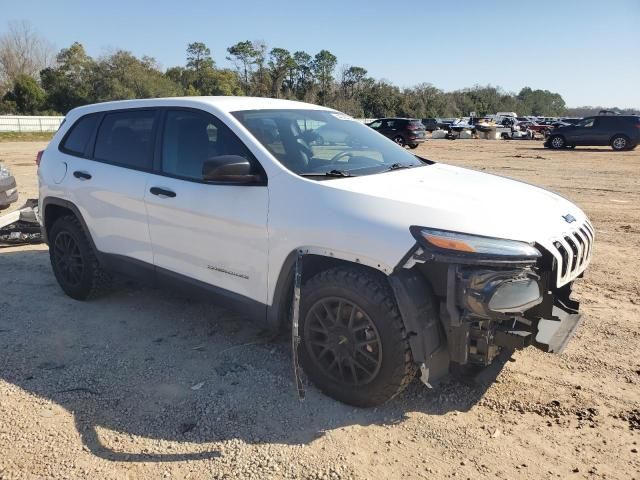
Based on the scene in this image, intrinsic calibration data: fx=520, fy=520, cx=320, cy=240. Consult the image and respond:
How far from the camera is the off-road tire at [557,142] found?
2628cm

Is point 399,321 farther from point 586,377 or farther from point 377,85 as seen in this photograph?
point 377,85

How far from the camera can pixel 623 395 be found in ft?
10.7

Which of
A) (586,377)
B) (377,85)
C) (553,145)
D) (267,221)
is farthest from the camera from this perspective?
(377,85)

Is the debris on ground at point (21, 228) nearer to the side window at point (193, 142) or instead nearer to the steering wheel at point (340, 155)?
the side window at point (193, 142)

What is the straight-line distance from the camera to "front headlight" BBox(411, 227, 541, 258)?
262 centimetres

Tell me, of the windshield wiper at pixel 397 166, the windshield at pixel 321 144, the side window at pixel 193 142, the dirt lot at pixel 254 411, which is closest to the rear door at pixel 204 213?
the side window at pixel 193 142

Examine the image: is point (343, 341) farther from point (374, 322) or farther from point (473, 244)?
point (473, 244)

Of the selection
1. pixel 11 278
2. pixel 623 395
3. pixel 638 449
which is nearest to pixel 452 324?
pixel 638 449

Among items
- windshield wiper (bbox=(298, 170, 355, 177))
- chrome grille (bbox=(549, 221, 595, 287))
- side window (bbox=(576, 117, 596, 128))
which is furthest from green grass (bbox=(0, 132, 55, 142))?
chrome grille (bbox=(549, 221, 595, 287))

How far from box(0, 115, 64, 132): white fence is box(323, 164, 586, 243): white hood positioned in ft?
133

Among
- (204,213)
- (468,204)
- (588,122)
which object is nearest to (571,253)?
(468,204)

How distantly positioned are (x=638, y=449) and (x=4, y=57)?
80466mm

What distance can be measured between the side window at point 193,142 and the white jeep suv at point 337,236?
0.01m

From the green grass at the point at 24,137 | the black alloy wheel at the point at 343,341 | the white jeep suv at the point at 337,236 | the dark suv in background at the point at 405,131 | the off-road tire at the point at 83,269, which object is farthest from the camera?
the green grass at the point at 24,137
